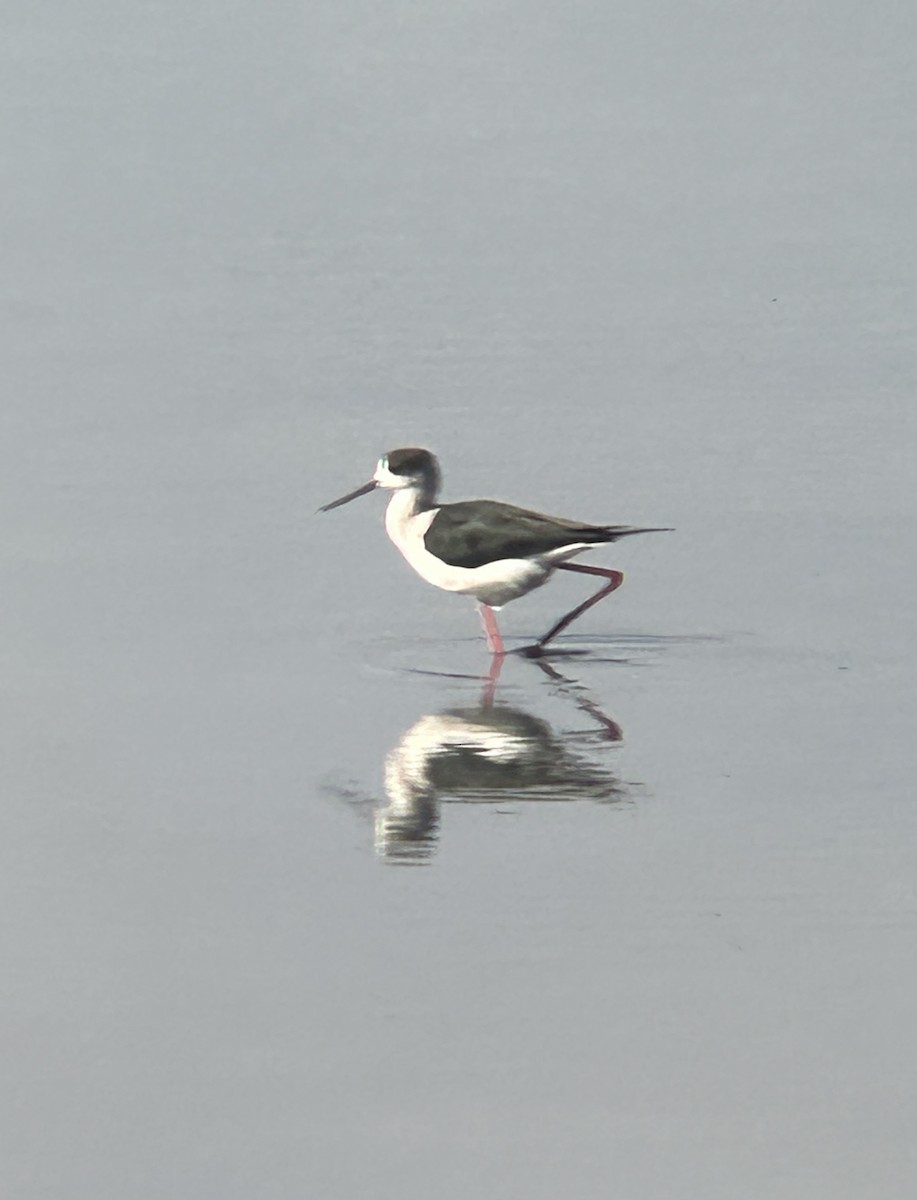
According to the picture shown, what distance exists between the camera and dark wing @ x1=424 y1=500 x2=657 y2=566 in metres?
8.15

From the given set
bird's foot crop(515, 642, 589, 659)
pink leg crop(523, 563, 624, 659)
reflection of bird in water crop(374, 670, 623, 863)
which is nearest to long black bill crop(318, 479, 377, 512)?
pink leg crop(523, 563, 624, 659)

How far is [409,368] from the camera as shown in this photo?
1056 cm

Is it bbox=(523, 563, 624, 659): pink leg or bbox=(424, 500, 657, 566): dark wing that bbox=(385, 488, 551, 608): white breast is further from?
bbox=(523, 563, 624, 659): pink leg

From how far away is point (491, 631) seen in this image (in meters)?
8.24

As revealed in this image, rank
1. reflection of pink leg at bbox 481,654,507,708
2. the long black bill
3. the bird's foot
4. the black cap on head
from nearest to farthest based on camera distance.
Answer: reflection of pink leg at bbox 481,654,507,708
the bird's foot
the black cap on head
the long black bill

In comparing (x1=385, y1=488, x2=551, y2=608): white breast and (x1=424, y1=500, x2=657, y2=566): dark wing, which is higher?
(x1=424, y1=500, x2=657, y2=566): dark wing

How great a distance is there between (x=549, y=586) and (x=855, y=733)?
7.06 ft

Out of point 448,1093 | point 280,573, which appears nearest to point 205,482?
point 280,573

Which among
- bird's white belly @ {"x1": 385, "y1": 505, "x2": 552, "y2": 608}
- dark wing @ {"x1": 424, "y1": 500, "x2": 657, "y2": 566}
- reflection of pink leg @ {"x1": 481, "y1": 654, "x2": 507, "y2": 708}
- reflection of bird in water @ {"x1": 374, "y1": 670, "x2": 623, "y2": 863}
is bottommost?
reflection of bird in water @ {"x1": 374, "y1": 670, "x2": 623, "y2": 863}

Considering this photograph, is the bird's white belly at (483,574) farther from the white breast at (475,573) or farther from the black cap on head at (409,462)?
the black cap on head at (409,462)

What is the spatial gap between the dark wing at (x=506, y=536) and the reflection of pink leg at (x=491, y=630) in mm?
250

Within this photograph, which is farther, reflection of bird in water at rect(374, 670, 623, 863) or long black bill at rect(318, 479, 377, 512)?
long black bill at rect(318, 479, 377, 512)

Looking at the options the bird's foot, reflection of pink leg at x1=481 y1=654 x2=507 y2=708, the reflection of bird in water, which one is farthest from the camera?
the bird's foot

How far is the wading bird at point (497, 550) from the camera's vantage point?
26.8 ft
